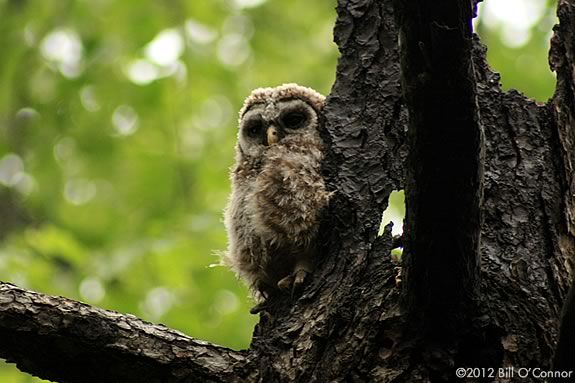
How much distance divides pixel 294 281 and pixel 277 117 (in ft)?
4.28

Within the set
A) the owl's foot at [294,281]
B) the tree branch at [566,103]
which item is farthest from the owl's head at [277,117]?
the tree branch at [566,103]

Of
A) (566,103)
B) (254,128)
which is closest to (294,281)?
(566,103)

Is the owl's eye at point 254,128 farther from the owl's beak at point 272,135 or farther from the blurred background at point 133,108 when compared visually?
the blurred background at point 133,108

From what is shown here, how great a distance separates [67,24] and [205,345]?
5236 millimetres

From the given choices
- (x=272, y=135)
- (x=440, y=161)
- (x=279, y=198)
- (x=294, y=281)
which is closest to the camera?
(x=440, y=161)

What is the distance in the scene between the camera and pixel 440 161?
198 centimetres

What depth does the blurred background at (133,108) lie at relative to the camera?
20.6 feet

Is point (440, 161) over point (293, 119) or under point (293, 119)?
under

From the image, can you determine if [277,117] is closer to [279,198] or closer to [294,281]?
[279,198]

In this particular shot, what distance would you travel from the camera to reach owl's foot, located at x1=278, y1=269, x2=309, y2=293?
2.80 meters

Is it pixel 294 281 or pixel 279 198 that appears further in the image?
pixel 279 198

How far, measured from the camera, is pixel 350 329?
2.42 meters

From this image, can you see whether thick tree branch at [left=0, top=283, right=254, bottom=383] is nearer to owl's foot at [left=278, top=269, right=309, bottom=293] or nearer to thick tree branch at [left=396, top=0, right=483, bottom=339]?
owl's foot at [left=278, top=269, right=309, bottom=293]

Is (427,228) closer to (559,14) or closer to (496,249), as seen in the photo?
(496,249)
